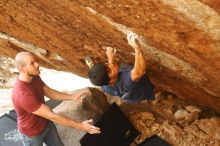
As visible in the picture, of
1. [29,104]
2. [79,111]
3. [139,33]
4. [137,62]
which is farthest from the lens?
[79,111]

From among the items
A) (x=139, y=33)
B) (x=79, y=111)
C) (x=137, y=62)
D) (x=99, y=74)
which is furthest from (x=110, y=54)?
(x=79, y=111)

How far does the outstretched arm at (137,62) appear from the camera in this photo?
3.57 metres

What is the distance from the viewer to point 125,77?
13.1 feet

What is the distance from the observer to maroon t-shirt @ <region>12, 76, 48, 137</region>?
3.84m

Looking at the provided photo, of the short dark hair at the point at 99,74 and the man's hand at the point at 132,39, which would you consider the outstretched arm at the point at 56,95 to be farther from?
the man's hand at the point at 132,39

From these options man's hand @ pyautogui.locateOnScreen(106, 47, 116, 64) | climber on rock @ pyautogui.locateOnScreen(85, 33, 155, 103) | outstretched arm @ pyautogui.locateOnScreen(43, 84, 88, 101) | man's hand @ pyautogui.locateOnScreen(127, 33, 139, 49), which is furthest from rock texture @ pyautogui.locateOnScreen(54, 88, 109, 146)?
man's hand @ pyautogui.locateOnScreen(127, 33, 139, 49)

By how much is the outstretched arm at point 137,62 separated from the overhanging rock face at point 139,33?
0.30ft

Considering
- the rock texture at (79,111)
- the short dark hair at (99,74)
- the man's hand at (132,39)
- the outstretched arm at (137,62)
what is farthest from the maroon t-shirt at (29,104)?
the man's hand at (132,39)

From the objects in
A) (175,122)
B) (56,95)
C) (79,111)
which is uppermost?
(56,95)

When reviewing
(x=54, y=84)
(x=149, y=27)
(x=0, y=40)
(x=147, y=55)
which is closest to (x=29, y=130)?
(x=147, y=55)

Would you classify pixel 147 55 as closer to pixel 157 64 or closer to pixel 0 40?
pixel 157 64

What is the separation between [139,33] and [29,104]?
1244mm

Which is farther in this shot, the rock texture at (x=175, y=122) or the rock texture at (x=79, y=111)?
the rock texture at (x=79, y=111)

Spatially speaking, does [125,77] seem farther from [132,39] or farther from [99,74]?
[132,39]
